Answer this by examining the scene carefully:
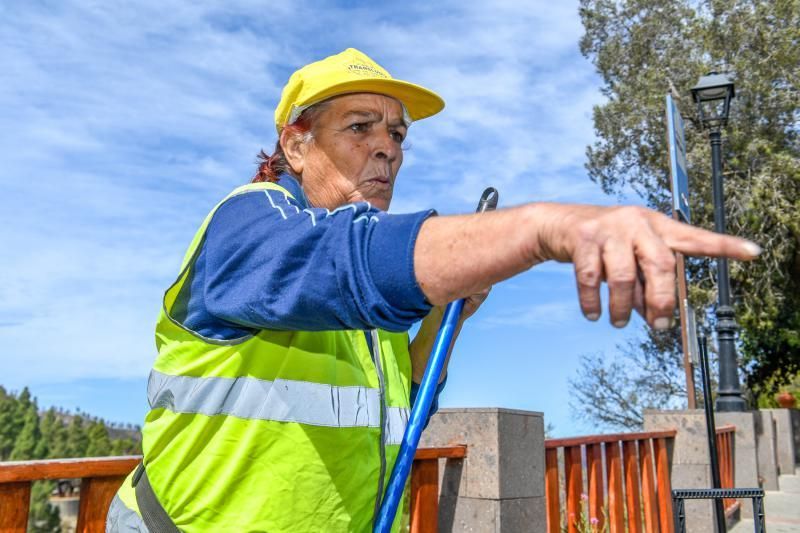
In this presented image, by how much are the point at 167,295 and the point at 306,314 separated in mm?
487

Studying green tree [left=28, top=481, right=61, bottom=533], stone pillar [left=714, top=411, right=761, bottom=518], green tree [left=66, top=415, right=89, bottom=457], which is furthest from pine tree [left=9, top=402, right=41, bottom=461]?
stone pillar [left=714, top=411, right=761, bottom=518]

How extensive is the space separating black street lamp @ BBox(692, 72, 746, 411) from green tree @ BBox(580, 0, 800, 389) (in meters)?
6.67

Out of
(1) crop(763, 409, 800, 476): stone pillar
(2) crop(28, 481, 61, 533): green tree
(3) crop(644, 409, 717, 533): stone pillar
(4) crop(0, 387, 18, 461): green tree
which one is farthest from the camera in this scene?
(4) crop(0, 387, 18, 461): green tree

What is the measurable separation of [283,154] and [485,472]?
2449 mm

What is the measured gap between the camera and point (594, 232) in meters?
1.06

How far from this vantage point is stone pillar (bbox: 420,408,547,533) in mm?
4289

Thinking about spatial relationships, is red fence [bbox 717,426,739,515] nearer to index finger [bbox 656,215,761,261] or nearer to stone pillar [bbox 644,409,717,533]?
stone pillar [bbox 644,409,717,533]

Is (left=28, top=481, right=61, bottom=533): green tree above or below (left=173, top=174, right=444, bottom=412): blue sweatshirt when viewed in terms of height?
below

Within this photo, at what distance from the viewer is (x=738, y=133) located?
20.6 m

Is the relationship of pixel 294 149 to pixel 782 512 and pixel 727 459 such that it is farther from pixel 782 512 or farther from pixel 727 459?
pixel 782 512

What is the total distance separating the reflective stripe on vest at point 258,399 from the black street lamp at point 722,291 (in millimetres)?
12324

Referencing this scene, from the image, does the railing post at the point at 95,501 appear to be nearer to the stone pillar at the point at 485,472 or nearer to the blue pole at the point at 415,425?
the blue pole at the point at 415,425

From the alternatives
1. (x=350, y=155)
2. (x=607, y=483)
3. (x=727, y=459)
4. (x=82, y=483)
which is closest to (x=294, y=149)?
(x=350, y=155)

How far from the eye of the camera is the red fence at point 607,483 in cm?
528
